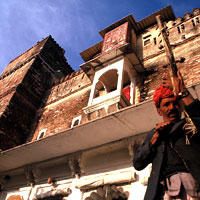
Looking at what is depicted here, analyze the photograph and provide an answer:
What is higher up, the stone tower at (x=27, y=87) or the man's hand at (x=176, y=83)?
the stone tower at (x=27, y=87)

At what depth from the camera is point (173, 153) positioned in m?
2.00

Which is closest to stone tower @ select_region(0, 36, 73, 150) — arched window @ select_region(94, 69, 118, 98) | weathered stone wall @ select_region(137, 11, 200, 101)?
arched window @ select_region(94, 69, 118, 98)

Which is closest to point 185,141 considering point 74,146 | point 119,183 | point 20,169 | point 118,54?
point 119,183

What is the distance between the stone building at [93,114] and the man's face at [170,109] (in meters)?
1.85

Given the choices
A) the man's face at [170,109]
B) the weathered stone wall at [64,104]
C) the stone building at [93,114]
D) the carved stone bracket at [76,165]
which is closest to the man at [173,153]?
the man's face at [170,109]

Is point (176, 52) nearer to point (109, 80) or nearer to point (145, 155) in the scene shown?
point (109, 80)

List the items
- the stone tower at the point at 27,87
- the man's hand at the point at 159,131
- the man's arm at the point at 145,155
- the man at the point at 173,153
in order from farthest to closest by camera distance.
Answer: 1. the stone tower at the point at 27,87
2. the man's arm at the point at 145,155
3. the man's hand at the point at 159,131
4. the man at the point at 173,153

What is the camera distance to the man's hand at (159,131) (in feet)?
6.70

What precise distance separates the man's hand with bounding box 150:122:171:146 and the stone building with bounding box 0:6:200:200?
200 centimetres

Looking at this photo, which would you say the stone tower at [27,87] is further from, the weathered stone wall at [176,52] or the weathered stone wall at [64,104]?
the weathered stone wall at [176,52]

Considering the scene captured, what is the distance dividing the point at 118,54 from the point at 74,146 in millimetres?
4508

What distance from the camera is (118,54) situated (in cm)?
872

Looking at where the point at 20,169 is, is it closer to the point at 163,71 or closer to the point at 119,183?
the point at 119,183

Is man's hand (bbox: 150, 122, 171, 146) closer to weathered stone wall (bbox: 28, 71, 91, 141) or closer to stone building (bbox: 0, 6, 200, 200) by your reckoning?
stone building (bbox: 0, 6, 200, 200)
